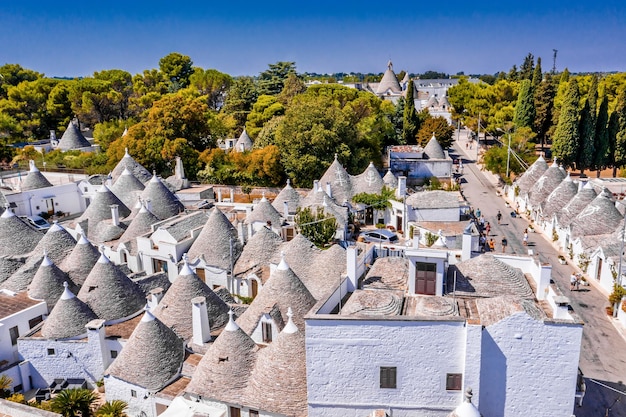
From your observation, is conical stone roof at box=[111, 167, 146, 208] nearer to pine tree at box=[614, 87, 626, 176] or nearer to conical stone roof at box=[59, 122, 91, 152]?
conical stone roof at box=[59, 122, 91, 152]

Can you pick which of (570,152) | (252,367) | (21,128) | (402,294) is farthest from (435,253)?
(21,128)

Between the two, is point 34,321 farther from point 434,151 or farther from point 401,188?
point 434,151

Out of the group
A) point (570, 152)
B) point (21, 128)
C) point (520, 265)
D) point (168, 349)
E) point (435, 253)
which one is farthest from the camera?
point (21, 128)

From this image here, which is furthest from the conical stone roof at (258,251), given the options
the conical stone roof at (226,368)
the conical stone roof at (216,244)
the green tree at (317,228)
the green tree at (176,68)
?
the green tree at (176,68)

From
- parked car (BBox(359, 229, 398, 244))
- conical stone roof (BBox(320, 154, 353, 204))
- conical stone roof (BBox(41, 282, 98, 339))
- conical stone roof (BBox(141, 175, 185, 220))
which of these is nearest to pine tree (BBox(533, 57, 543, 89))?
conical stone roof (BBox(320, 154, 353, 204))

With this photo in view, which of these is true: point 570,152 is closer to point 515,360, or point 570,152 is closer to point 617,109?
point 617,109
